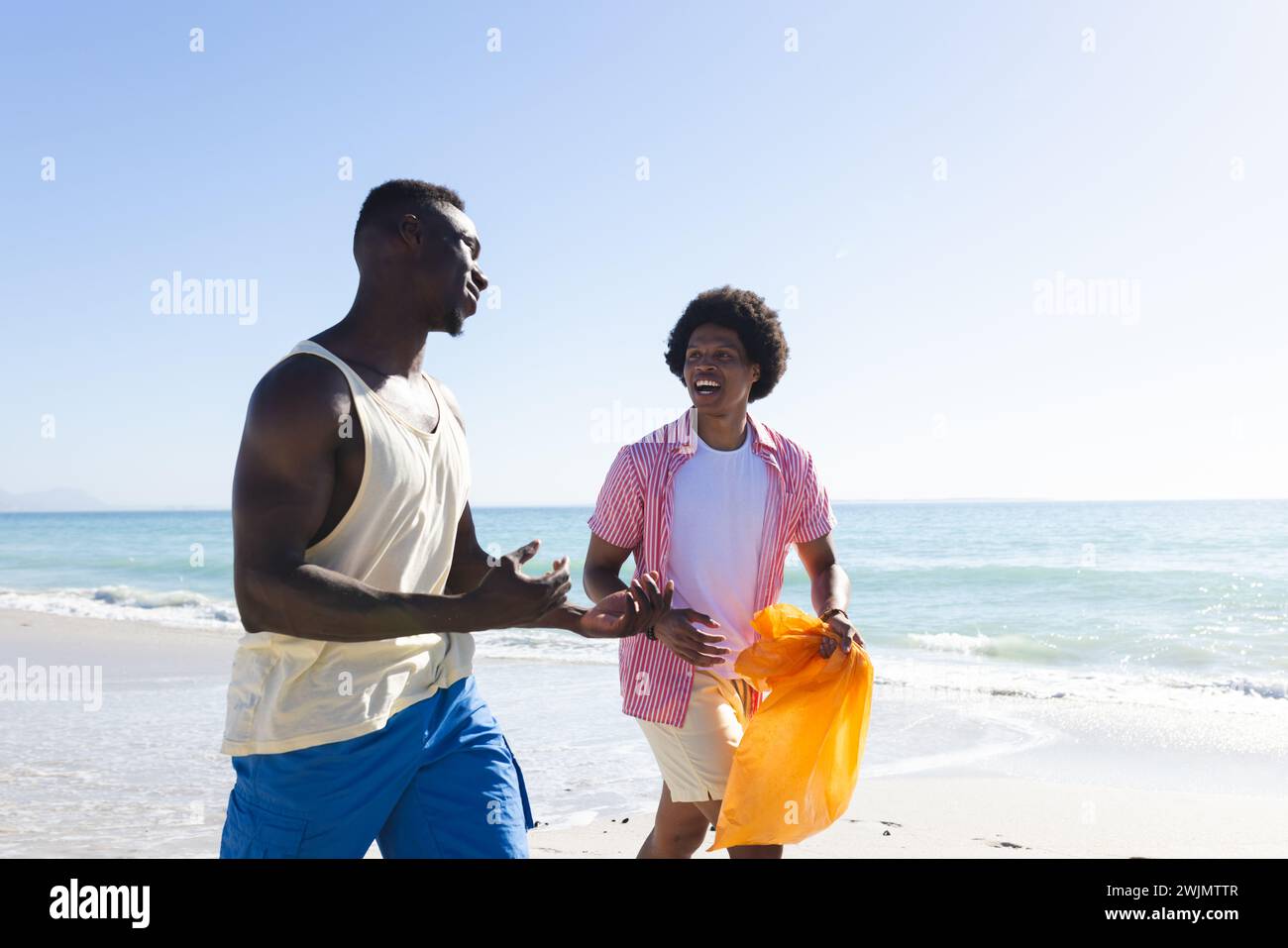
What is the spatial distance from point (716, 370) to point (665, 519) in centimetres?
59

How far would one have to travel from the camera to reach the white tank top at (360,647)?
234cm

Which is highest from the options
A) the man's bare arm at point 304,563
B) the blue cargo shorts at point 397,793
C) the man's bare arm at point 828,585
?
the man's bare arm at point 304,563

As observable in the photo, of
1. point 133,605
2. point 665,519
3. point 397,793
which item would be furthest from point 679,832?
point 133,605

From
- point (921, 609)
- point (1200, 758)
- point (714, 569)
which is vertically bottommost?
point (921, 609)

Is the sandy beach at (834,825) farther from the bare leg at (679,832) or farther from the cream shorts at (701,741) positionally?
the cream shorts at (701,741)

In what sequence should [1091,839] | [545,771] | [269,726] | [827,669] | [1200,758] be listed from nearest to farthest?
[269,726], [827,669], [1091,839], [545,771], [1200,758]

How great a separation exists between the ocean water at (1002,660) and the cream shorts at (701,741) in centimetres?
274

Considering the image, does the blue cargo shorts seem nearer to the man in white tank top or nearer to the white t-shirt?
the man in white tank top

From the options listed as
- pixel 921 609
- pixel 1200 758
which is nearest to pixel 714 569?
→ pixel 1200 758

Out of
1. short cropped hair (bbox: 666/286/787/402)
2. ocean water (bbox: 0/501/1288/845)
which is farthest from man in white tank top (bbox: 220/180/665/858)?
ocean water (bbox: 0/501/1288/845)

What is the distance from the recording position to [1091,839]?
6.07 meters

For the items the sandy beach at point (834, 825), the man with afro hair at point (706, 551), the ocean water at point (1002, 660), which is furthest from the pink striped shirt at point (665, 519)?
the ocean water at point (1002, 660)
